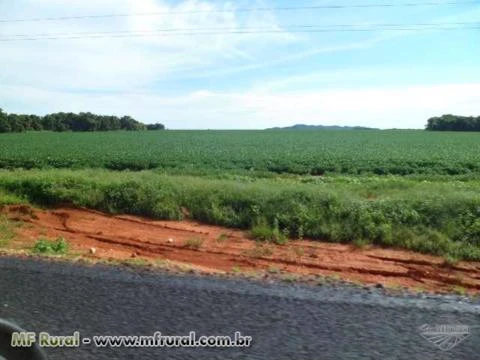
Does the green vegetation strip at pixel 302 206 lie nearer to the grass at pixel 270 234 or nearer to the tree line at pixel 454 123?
the grass at pixel 270 234

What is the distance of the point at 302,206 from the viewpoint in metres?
11.6

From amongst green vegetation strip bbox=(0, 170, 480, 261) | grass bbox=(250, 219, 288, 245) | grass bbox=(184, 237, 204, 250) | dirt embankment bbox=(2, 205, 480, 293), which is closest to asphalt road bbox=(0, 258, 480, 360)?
dirt embankment bbox=(2, 205, 480, 293)

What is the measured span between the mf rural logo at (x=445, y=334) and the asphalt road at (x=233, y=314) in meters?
0.05

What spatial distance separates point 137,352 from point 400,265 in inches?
234

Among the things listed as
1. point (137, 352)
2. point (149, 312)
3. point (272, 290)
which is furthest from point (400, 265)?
point (137, 352)

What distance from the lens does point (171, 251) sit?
31.3ft

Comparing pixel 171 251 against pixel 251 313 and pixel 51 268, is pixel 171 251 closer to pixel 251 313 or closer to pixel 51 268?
pixel 51 268

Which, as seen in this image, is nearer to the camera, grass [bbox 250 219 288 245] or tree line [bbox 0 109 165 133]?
grass [bbox 250 219 288 245]

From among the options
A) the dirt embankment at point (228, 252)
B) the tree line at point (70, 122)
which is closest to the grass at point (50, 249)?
the dirt embankment at point (228, 252)

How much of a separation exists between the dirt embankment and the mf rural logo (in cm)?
240

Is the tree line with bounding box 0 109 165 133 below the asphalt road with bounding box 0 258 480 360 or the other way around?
the other way around

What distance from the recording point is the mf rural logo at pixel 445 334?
4.24 metres

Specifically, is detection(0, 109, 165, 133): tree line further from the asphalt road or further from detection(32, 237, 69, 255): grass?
the asphalt road

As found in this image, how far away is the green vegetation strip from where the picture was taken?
1027 cm
